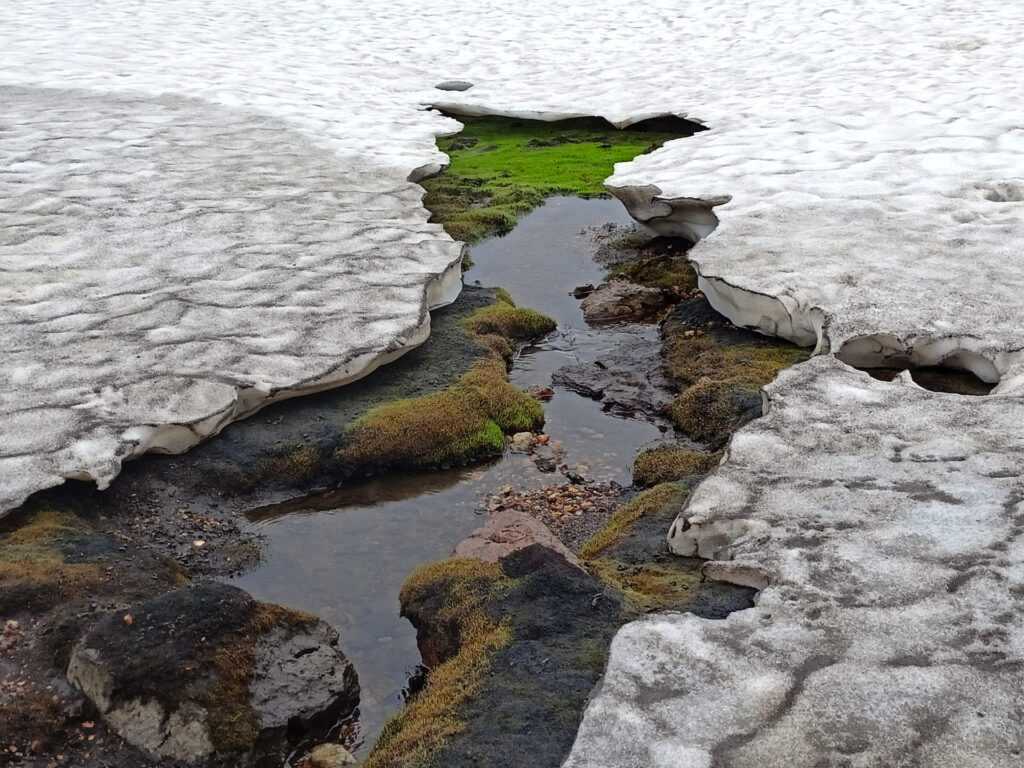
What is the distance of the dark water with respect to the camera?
4.17 metres

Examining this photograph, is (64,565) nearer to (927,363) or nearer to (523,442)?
→ (523,442)

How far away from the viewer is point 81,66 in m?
12.0

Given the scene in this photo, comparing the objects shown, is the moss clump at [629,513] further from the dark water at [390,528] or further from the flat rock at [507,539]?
the dark water at [390,528]

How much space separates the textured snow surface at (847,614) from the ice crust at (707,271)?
1cm

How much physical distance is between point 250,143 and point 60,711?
6.95 metres

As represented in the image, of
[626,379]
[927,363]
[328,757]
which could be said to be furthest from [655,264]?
[328,757]

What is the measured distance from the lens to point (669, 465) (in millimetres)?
5379

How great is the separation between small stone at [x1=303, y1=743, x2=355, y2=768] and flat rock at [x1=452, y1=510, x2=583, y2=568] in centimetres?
98

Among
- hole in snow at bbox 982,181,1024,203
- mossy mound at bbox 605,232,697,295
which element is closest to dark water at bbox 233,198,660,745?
mossy mound at bbox 605,232,697,295

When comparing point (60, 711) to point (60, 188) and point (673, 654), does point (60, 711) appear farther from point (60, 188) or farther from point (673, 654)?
point (60, 188)

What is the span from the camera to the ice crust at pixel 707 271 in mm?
3256

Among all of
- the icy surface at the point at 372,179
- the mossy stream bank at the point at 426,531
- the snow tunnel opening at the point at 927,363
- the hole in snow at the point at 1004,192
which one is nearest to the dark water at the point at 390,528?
Result: the mossy stream bank at the point at 426,531

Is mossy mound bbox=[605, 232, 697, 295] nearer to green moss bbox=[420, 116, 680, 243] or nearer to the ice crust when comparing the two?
the ice crust

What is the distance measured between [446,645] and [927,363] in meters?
3.31
